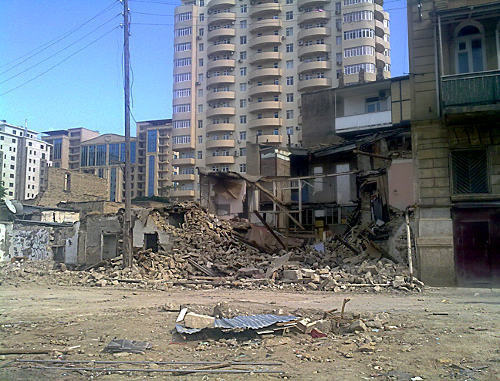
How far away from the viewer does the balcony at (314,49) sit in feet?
227

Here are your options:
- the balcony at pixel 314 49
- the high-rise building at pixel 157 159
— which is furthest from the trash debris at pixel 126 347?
the high-rise building at pixel 157 159

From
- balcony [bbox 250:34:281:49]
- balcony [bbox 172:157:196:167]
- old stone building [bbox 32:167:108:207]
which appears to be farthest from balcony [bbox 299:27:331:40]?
old stone building [bbox 32:167:108:207]

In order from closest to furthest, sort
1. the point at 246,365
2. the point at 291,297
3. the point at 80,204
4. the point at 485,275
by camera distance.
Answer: the point at 246,365, the point at 291,297, the point at 485,275, the point at 80,204

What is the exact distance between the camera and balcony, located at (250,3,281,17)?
7362 cm

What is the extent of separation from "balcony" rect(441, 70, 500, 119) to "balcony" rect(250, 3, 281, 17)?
64.7 meters

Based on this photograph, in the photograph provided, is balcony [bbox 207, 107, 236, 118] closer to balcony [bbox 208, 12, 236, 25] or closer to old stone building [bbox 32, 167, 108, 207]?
balcony [bbox 208, 12, 236, 25]

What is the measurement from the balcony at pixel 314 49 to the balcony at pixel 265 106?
29.6 ft

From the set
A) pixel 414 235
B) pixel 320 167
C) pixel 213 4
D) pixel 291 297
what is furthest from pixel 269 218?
pixel 213 4

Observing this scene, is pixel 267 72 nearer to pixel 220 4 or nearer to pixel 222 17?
pixel 222 17

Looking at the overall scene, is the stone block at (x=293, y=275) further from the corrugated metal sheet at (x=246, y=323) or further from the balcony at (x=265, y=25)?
the balcony at (x=265, y=25)

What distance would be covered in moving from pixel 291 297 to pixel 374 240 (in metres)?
6.84

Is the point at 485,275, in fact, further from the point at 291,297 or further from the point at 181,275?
the point at 181,275

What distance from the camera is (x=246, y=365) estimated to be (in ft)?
19.3

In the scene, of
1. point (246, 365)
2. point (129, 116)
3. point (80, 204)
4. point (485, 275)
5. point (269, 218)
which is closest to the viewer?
point (246, 365)
